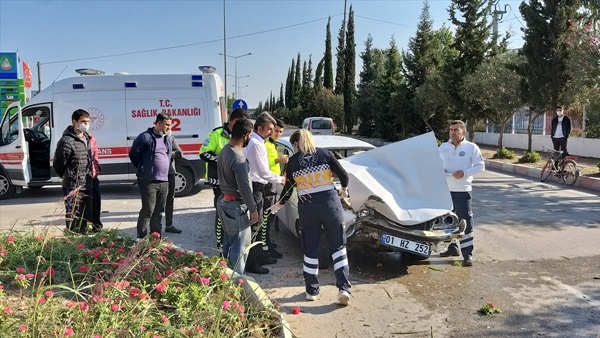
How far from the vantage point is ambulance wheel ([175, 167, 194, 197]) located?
34.7 feet

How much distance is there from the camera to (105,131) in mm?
10453

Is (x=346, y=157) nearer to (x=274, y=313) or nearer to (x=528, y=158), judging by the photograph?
(x=274, y=313)

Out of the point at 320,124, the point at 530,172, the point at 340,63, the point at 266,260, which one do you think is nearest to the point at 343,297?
the point at 266,260

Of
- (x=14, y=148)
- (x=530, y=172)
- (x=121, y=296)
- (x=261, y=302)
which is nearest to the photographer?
(x=121, y=296)

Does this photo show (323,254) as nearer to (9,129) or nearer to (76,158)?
(76,158)

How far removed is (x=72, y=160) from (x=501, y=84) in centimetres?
1627

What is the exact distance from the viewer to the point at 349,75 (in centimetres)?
4178

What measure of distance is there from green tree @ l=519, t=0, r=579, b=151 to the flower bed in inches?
588

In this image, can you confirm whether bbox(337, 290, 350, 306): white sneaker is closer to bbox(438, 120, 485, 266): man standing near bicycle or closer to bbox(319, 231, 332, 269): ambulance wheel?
bbox(319, 231, 332, 269): ambulance wheel

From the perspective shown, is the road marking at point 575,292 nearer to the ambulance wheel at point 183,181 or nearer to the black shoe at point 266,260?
the black shoe at point 266,260

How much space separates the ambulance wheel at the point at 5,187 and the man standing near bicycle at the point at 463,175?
9.41 metres

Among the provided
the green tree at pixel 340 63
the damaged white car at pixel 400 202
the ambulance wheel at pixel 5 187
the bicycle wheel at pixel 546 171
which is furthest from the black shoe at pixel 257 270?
the green tree at pixel 340 63

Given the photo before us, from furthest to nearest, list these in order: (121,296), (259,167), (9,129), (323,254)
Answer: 1. (9,129)
2. (323,254)
3. (259,167)
4. (121,296)

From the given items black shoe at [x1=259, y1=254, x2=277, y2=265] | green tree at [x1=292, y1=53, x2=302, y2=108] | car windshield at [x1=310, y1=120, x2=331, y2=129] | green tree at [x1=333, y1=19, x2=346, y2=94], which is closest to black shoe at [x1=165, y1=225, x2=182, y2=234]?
black shoe at [x1=259, y1=254, x2=277, y2=265]
